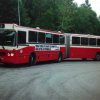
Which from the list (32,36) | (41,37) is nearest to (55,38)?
(41,37)

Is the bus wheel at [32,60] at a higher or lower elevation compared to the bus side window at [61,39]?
lower

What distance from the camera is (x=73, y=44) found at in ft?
128

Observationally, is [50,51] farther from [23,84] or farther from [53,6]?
[53,6]

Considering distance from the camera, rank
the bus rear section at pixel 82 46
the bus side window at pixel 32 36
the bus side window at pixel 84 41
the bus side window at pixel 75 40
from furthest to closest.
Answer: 1. the bus side window at pixel 84 41
2. the bus side window at pixel 75 40
3. the bus rear section at pixel 82 46
4. the bus side window at pixel 32 36

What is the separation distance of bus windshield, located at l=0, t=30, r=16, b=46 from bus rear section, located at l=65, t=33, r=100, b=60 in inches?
475

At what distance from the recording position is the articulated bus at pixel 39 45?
26188 millimetres

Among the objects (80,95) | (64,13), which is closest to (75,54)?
(80,95)

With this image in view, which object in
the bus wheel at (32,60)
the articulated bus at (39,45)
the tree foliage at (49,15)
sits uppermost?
the tree foliage at (49,15)

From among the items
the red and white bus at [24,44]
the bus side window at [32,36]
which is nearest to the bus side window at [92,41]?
the red and white bus at [24,44]

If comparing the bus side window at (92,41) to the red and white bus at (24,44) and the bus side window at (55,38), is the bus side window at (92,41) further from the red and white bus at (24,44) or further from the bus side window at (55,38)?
the red and white bus at (24,44)

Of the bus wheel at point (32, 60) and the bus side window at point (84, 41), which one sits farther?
the bus side window at point (84, 41)

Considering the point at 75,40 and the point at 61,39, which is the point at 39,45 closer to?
the point at 61,39

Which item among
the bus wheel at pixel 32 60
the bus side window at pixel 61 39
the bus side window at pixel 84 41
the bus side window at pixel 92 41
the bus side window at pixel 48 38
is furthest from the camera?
the bus side window at pixel 92 41

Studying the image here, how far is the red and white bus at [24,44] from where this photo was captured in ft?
85.7
